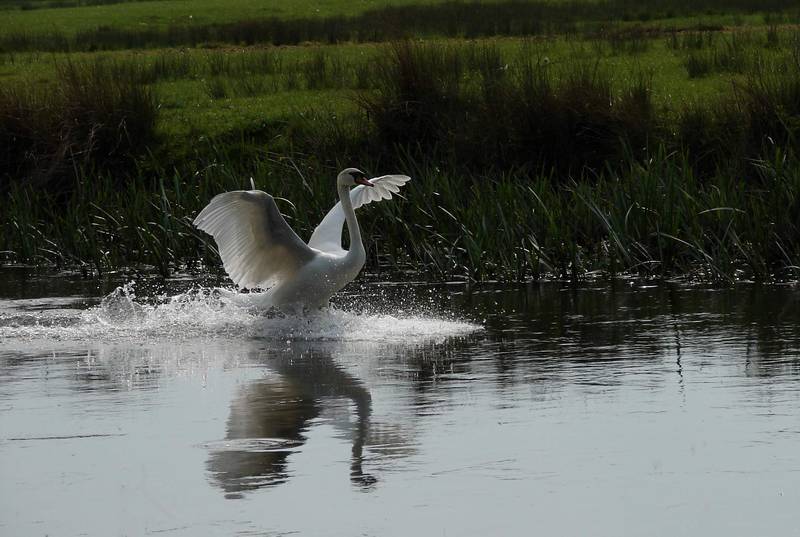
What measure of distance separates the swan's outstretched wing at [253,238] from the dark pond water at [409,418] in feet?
1.12

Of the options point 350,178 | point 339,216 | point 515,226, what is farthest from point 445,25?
point 350,178

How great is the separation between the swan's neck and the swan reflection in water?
46.3 inches

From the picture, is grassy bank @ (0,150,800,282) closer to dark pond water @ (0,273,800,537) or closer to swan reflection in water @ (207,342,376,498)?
dark pond water @ (0,273,800,537)

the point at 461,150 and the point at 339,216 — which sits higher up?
the point at 461,150

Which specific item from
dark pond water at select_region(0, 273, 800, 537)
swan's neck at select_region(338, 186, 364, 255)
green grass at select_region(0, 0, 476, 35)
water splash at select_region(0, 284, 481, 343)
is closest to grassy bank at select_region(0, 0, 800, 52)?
green grass at select_region(0, 0, 476, 35)

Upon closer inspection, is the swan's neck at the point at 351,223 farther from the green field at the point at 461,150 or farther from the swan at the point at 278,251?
the green field at the point at 461,150

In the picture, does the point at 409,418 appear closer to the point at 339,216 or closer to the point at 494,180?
the point at 339,216

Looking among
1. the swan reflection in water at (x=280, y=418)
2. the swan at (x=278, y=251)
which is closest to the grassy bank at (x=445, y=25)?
the swan at (x=278, y=251)

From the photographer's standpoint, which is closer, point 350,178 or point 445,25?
point 350,178

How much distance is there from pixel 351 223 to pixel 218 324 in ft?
4.73

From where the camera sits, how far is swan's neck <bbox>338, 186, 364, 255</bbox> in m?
12.5

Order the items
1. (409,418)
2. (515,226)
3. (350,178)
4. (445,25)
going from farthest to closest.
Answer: (445,25), (515,226), (350,178), (409,418)

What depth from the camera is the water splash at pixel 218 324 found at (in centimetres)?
1251

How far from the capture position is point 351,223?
1291 centimetres
